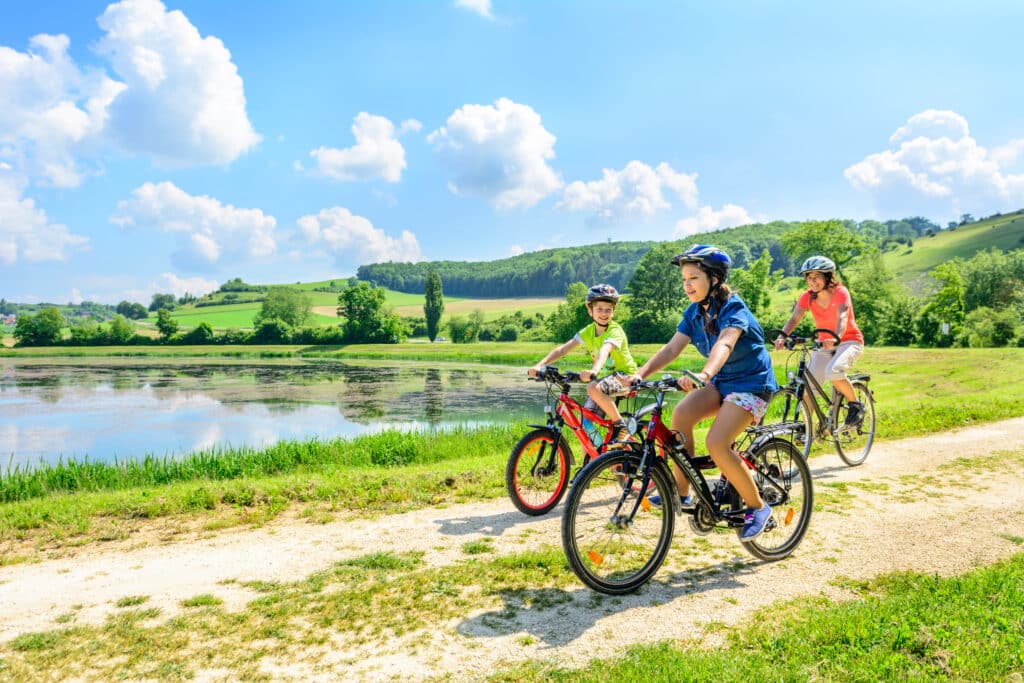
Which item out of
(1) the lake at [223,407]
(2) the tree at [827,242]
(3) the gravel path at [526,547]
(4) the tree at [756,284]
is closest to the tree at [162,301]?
(1) the lake at [223,407]

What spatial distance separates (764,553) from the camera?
4.55 m

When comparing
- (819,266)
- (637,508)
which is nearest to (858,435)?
(819,266)

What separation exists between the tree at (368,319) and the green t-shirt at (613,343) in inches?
2897

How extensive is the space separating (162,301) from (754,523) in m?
163

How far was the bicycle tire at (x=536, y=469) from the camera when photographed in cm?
582

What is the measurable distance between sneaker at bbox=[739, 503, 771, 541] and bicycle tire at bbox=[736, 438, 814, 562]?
219 mm

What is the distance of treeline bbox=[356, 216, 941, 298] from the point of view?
433 feet

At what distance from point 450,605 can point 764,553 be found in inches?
97.3

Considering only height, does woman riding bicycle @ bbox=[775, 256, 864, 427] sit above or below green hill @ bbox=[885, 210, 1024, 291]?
below

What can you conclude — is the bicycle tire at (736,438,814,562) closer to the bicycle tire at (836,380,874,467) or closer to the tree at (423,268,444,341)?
the bicycle tire at (836,380,874,467)

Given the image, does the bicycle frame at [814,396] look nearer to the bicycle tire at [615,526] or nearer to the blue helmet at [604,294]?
the blue helmet at [604,294]

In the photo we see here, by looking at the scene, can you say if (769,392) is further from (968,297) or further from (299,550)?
(968,297)

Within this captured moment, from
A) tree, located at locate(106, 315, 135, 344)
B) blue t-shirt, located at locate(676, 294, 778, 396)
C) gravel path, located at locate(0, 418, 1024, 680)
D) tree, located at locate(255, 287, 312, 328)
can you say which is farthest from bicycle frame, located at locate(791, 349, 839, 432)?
tree, located at locate(255, 287, 312, 328)

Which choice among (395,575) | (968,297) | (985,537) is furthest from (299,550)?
(968,297)
